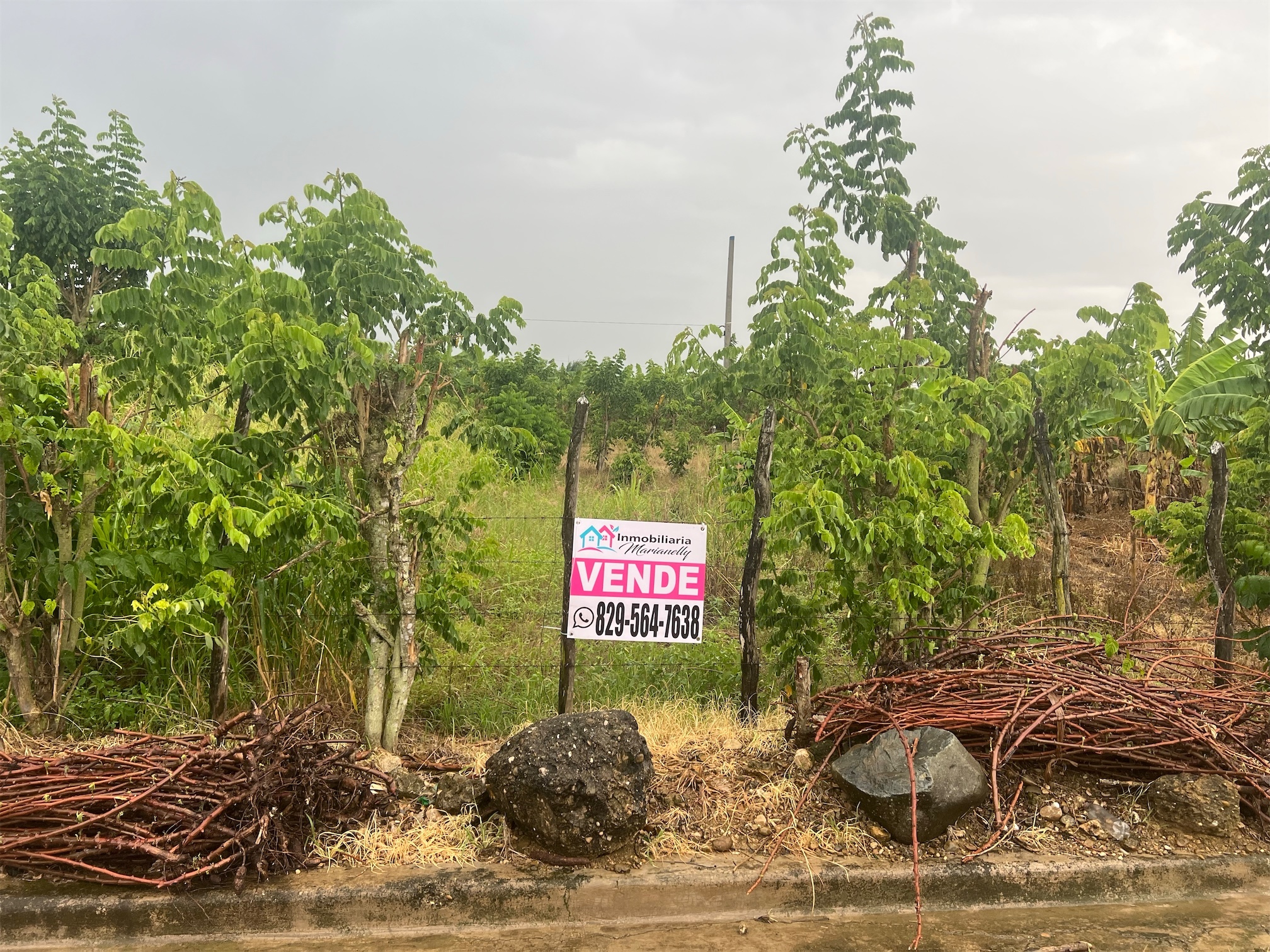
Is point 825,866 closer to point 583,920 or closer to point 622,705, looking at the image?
point 583,920

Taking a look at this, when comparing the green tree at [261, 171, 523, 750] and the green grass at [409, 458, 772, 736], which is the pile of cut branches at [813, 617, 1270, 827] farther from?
the green tree at [261, 171, 523, 750]

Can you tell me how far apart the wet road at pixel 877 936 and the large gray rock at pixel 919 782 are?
365mm

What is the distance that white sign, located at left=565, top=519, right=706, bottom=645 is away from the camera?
4852mm

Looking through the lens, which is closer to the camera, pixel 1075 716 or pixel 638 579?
Answer: pixel 1075 716

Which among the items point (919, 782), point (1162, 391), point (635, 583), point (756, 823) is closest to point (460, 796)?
point (756, 823)

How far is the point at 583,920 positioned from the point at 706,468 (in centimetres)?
1252

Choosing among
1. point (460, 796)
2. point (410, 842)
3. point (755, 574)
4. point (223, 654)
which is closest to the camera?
point (410, 842)

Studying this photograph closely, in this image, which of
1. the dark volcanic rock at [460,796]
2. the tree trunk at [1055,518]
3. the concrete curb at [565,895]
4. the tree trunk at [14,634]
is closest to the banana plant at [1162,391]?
the tree trunk at [1055,518]

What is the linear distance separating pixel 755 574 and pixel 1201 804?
8.04ft

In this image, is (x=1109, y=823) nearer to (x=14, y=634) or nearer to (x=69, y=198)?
(x=14, y=634)

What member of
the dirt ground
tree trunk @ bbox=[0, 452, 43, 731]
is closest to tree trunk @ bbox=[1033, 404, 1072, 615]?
the dirt ground

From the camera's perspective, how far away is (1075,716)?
3865 millimetres

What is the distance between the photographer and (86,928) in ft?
10.2

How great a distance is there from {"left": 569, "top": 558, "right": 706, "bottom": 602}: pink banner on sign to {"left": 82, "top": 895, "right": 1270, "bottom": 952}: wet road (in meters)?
1.93
